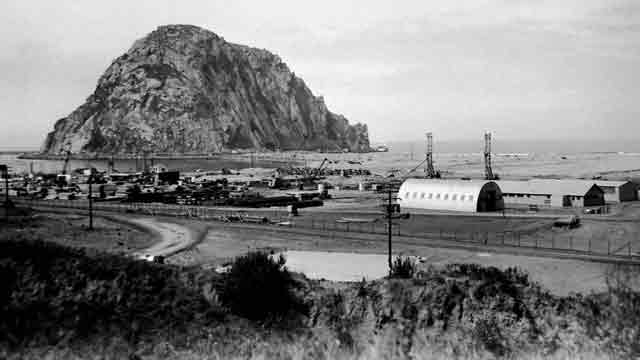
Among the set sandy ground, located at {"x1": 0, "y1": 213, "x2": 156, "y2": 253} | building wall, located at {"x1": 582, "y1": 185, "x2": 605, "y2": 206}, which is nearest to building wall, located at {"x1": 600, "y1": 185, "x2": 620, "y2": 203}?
building wall, located at {"x1": 582, "y1": 185, "x2": 605, "y2": 206}

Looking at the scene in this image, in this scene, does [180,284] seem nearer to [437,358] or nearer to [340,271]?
[437,358]

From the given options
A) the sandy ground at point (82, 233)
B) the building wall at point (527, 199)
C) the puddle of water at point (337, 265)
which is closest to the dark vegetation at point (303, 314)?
the puddle of water at point (337, 265)

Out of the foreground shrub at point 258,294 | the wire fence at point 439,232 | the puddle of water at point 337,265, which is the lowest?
the puddle of water at point 337,265

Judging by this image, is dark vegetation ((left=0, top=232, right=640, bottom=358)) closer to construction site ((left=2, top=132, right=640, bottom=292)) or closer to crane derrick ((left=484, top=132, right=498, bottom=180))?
construction site ((left=2, top=132, right=640, bottom=292))

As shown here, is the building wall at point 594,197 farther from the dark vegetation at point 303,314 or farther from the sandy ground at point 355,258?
the dark vegetation at point 303,314

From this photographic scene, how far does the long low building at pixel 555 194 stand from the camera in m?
64.7

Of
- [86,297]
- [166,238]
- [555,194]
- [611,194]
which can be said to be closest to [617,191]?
[611,194]

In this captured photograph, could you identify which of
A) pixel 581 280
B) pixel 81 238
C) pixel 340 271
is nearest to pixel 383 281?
pixel 340 271

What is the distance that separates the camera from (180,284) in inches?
820

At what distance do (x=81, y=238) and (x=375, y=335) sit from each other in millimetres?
31766

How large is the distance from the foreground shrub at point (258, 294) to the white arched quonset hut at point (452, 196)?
44777mm

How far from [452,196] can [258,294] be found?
4712 centimetres

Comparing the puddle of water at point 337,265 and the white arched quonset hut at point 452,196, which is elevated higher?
the white arched quonset hut at point 452,196

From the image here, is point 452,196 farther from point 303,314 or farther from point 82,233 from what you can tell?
point 303,314
